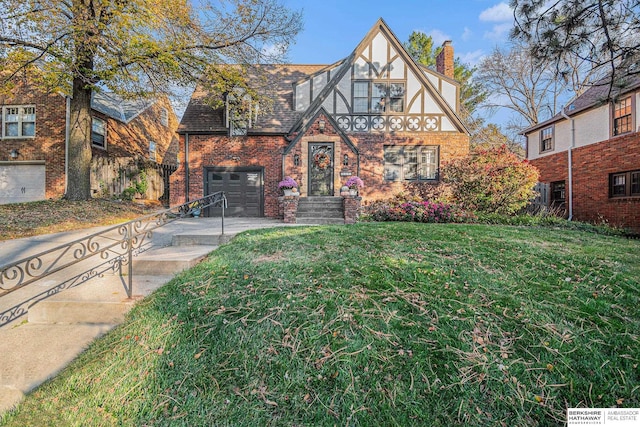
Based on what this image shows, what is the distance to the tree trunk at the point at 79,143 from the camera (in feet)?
35.0

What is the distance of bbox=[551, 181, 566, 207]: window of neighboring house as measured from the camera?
14.0 m

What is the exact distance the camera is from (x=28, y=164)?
13.9m

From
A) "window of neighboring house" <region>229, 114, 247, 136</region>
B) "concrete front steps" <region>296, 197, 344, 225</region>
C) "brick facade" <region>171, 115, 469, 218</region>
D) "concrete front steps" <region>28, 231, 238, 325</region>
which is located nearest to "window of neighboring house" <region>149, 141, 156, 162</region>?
"brick facade" <region>171, 115, 469, 218</region>

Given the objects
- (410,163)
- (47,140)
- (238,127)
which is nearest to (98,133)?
(47,140)

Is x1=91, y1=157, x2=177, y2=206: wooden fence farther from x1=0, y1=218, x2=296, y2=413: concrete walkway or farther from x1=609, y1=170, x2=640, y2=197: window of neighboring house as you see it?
x1=609, y1=170, x2=640, y2=197: window of neighboring house

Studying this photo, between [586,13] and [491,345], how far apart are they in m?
5.00

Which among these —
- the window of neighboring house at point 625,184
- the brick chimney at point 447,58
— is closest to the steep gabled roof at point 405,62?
the brick chimney at point 447,58

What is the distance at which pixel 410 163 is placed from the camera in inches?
505

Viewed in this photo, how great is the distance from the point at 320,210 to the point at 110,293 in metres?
7.82

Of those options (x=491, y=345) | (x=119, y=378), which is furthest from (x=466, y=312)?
(x=119, y=378)

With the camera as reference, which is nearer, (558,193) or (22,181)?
(22,181)

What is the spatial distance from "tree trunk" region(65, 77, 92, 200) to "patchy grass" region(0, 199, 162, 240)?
58cm

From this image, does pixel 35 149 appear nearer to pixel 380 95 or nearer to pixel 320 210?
pixel 320 210

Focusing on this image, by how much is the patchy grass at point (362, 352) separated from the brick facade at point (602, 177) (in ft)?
35.2
